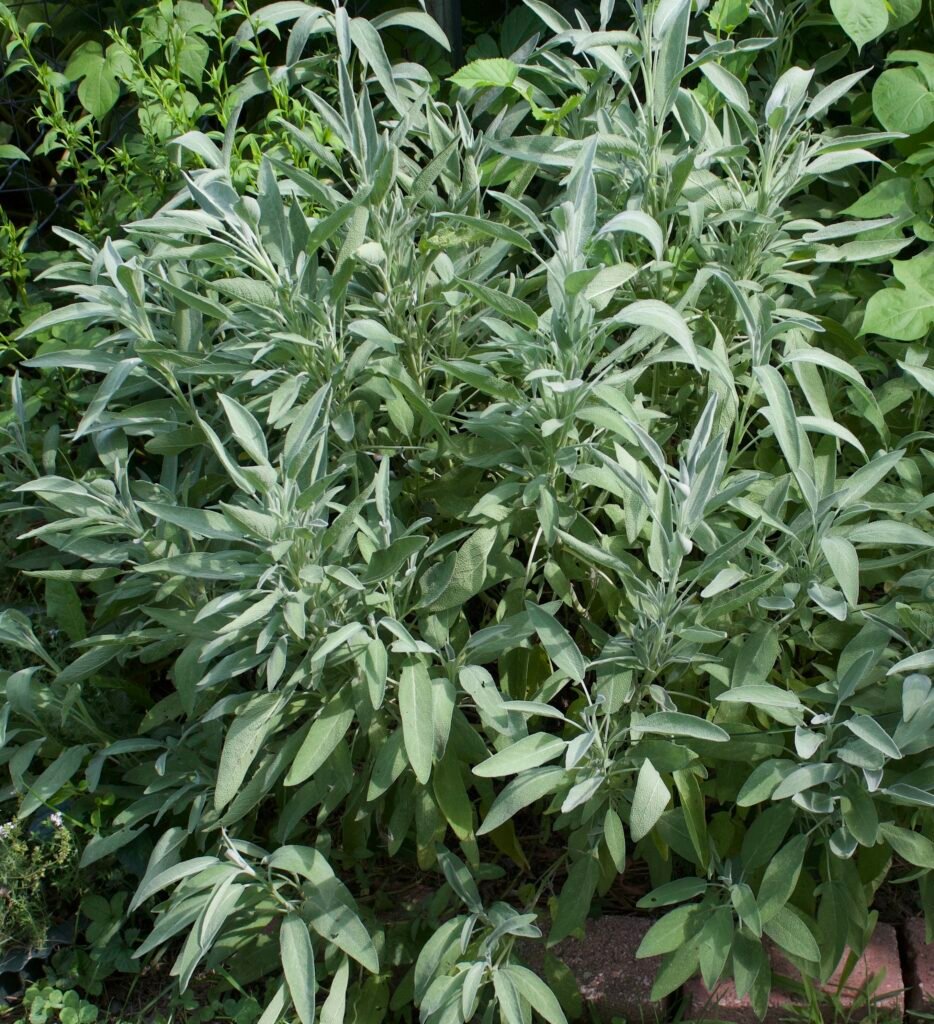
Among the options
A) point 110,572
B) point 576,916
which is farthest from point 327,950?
point 110,572

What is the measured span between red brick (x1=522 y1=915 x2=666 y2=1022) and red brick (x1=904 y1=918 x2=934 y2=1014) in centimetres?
47

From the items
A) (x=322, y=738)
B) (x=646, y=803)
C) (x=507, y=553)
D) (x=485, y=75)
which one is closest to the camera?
(x=646, y=803)

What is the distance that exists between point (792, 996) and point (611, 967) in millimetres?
345

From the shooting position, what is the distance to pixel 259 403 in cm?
224

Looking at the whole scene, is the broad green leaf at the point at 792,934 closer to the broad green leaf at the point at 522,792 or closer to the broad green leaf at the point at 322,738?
the broad green leaf at the point at 522,792

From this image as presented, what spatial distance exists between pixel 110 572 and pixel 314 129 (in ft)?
3.78

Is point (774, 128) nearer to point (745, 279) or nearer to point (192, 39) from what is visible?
point (745, 279)

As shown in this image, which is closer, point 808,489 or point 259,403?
point 808,489

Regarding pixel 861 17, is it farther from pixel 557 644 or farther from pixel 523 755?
pixel 523 755

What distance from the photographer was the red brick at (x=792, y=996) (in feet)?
6.91

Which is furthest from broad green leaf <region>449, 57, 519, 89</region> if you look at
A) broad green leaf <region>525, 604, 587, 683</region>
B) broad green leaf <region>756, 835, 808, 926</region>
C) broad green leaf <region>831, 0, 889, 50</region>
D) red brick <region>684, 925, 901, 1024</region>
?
red brick <region>684, 925, 901, 1024</region>

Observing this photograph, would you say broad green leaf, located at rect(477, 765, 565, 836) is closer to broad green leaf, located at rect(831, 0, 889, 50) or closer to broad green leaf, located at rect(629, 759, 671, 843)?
broad green leaf, located at rect(629, 759, 671, 843)

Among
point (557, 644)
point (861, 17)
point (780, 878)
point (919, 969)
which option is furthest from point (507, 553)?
point (861, 17)

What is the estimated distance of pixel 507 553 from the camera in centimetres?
211
